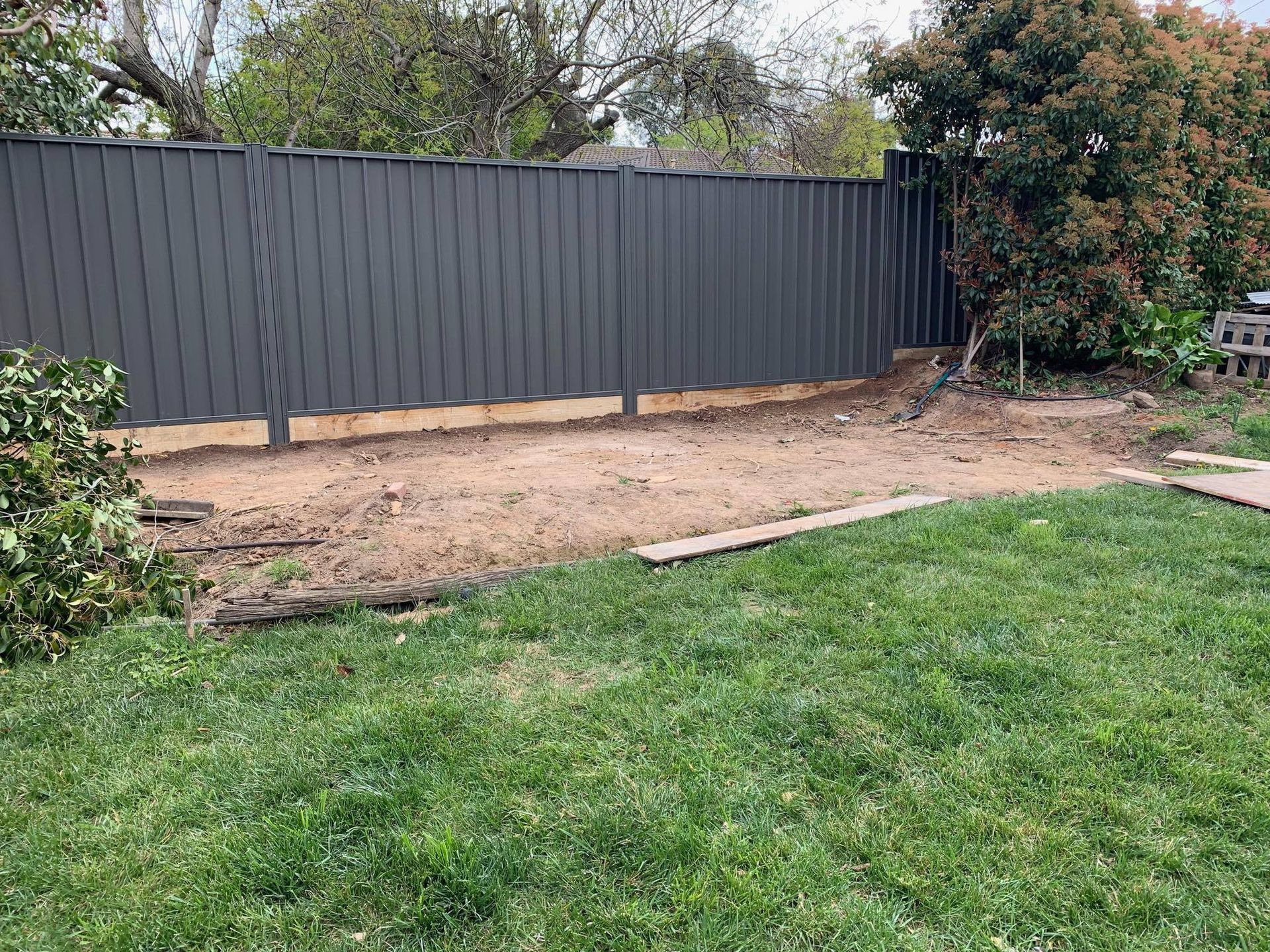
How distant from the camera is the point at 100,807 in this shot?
214cm

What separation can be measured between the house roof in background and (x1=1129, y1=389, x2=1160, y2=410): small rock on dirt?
4.32 m

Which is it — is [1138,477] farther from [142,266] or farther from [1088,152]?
[142,266]

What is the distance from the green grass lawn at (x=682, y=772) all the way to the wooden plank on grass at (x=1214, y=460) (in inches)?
83.5

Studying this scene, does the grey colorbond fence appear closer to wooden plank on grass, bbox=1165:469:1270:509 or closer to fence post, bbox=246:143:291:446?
fence post, bbox=246:143:291:446

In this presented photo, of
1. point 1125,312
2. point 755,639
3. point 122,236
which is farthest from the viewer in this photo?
point 1125,312

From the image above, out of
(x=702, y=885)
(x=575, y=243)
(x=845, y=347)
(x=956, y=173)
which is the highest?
(x=956, y=173)

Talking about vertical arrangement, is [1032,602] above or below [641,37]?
below

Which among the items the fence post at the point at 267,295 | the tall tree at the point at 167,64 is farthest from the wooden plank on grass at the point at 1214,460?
the tall tree at the point at 167,64

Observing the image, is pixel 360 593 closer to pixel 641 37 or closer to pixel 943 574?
pixel 943 574

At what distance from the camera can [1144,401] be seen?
7043 millimetres

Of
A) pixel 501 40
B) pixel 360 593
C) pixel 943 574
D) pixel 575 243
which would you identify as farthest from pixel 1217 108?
pixel 360 593

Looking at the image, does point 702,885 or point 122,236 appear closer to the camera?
point 702,885

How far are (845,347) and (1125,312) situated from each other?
2.53 meters

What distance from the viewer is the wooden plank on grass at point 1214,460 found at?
5102 mm
